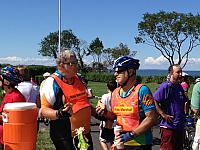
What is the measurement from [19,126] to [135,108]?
1.17 metres

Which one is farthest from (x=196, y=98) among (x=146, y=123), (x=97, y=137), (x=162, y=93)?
(x=97, y=137)

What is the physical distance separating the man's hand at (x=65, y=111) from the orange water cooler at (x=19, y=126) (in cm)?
29

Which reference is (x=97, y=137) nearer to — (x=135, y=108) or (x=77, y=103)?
(x=77, y=103)

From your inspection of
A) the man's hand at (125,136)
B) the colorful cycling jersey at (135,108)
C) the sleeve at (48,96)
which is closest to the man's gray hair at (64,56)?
the sleeve at (48,96)

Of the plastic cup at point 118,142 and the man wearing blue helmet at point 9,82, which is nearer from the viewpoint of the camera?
the plastic cup at point 118,142

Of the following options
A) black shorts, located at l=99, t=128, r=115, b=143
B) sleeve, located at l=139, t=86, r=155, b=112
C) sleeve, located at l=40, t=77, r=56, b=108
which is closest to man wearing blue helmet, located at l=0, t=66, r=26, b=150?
sleeve, located at l=40, t=77, r=56, b=108

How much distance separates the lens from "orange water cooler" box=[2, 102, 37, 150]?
3904 mm

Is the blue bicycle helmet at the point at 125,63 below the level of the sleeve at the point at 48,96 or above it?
above

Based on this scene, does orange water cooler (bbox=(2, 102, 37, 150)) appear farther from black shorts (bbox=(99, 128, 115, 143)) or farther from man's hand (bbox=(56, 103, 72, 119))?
black shorts (bbox=(99, 128, 115, 143))

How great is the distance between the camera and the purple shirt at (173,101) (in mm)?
5949

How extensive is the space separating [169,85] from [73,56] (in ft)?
7.16

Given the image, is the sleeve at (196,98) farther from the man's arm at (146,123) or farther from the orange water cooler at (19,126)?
the orange water cooler at (19,126)

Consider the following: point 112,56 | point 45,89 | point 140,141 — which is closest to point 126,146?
point 140,141

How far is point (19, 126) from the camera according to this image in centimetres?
389
